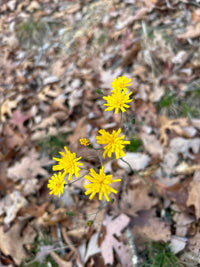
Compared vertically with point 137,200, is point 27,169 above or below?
above

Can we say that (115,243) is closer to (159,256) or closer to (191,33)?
(159,256)

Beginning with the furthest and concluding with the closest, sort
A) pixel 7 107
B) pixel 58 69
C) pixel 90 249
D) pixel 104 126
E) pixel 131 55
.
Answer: pixel 58 69 < pixel 7 107 < pixel 131 55 < pixel 104 126 < pixel 90 249

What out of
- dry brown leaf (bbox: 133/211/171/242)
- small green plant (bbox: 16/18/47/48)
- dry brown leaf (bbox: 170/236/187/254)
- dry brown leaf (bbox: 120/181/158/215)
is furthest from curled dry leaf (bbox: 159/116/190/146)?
small green plant (bbox: 16/18/47/48)

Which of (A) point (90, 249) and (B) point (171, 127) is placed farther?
(B) point (171, 127)

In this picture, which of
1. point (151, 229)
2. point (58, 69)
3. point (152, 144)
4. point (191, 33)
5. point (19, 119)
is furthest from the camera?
point (58, 69)

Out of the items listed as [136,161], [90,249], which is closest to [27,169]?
[90,249]

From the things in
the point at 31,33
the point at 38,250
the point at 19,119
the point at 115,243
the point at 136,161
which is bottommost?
the point at 38,250

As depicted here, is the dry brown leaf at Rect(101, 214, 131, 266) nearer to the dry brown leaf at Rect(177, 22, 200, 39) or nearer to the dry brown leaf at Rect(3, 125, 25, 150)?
the dry brown leaf at Rect(3, 125, 25, 150)
